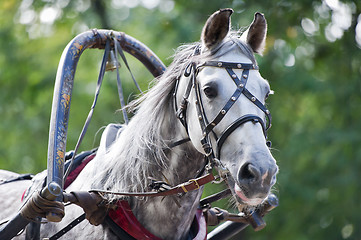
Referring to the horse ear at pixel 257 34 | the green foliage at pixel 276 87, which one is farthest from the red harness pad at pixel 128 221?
the green foliage at pixel 276 87

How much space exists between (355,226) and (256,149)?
757 cm

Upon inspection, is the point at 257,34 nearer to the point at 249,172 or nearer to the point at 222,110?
the point at 222,110

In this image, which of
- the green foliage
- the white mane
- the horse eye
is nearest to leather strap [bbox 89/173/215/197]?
the white mane

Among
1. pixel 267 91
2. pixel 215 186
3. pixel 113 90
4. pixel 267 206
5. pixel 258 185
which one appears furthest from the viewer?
pixel 113 90

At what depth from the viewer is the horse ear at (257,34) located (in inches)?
129

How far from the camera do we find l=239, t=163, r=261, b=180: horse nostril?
2.72m

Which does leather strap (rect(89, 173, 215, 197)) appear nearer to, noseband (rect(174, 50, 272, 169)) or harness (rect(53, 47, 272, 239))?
harness (rect(53, 47, 272, 239))

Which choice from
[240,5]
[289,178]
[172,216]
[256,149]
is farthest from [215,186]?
[256,149]

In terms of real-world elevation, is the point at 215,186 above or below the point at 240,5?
below

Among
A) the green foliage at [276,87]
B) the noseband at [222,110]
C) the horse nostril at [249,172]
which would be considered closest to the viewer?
the horse nostril at [249,172]

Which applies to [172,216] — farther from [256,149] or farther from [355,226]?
[355,226]

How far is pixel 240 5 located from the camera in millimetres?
8391

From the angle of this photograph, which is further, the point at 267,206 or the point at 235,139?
the point at 267,206

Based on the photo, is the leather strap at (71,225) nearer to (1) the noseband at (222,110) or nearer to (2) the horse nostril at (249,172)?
(1) the noseband at (222,110)
